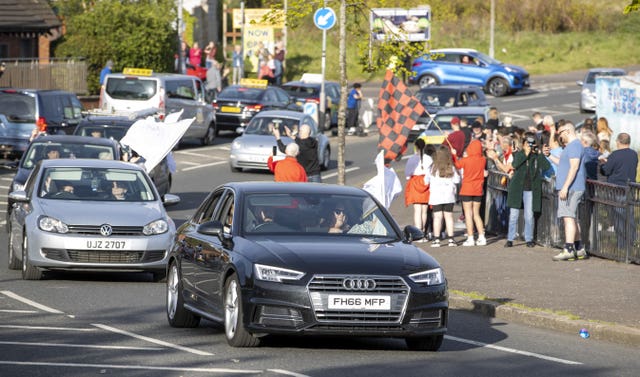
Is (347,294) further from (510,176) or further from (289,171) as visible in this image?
(510,176)

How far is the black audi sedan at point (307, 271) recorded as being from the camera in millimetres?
10984

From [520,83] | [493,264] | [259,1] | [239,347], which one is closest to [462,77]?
[520,83]

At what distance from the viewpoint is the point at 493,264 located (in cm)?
1888

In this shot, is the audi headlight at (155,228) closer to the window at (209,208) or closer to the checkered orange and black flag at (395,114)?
the window at (209,208)

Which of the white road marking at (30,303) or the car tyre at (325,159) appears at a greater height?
the white road marking at (30,303)

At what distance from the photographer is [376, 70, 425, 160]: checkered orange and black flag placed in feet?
75.1

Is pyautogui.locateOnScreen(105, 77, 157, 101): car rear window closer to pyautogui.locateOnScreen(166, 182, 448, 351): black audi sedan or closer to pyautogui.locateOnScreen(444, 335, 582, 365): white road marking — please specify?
pyautogui.locateOnScreen(166, 182, 448, 351): black audi sedan

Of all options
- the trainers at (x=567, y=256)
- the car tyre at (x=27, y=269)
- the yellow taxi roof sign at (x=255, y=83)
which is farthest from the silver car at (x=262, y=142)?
the car tyre at (x=27, y=269)

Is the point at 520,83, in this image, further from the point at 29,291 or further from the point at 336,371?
the point at 336,371

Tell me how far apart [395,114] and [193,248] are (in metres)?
10.7

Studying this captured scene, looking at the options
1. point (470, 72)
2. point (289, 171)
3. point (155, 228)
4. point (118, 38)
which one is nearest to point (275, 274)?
point (155, 228)

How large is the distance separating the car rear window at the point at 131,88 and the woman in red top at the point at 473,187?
19.5m

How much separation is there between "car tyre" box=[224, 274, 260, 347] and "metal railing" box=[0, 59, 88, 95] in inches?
1391

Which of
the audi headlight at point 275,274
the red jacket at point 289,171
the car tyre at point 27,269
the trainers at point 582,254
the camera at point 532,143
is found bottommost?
the trainers at point 582,254
